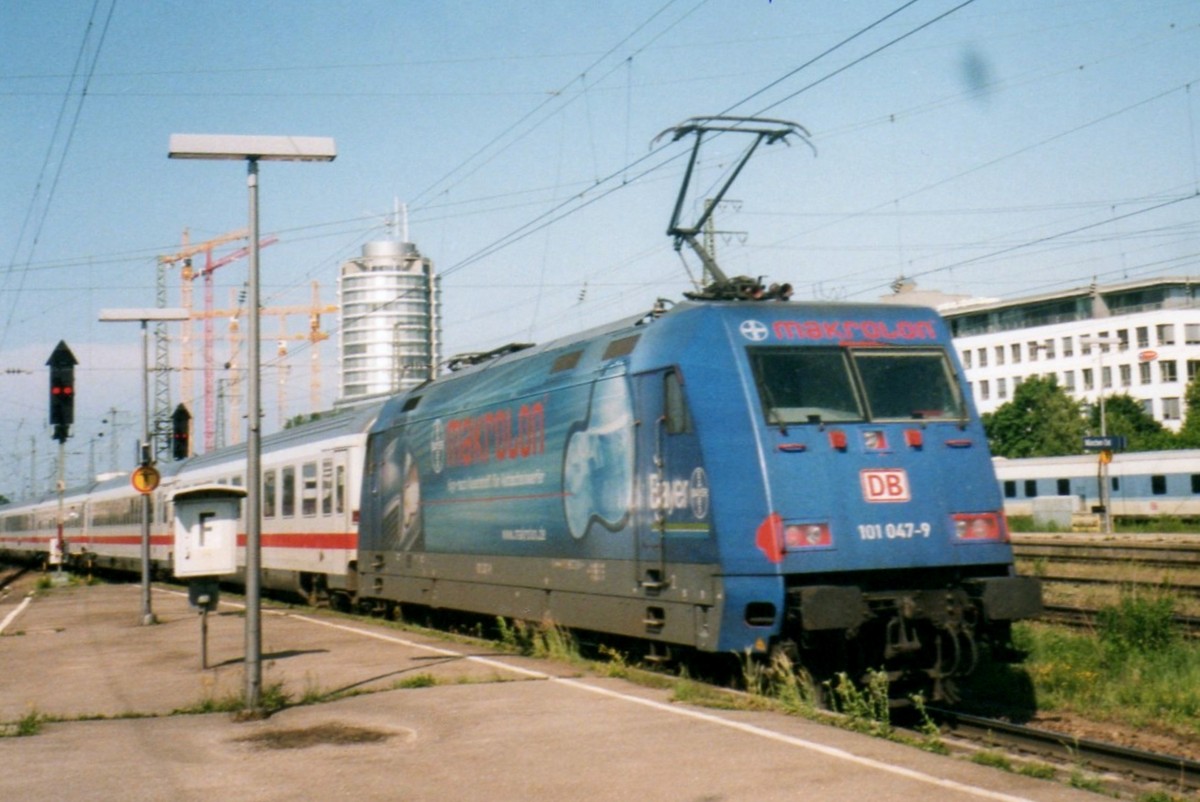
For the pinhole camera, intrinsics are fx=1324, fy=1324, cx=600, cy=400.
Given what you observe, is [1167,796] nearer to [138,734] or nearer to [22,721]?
[138,734]

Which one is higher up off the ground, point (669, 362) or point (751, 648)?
point (669, 362)

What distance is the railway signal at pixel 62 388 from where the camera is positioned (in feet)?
76.1

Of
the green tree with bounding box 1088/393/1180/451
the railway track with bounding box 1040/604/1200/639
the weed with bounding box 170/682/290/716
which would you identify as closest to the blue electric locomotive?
the weed with bounding box 170/682/290/716

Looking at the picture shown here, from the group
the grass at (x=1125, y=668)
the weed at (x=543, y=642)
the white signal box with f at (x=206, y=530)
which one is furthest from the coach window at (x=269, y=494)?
the grass at (x=1125, y=668)

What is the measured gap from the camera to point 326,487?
922 inches

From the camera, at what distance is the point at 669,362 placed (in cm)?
1151

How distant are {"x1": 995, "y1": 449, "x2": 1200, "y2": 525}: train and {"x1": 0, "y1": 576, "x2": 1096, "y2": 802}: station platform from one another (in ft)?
116

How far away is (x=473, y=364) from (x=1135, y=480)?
121ft

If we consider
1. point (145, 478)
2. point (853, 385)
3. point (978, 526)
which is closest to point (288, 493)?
point (145, 478)

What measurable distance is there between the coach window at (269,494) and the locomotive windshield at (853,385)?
17.5 metres

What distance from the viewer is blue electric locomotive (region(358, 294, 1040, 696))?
34.8 feet

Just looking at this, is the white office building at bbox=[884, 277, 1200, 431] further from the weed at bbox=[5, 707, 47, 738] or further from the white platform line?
the weed at bbox=[5, 707, 47, 738]

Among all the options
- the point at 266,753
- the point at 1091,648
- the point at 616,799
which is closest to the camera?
the point at 616,799

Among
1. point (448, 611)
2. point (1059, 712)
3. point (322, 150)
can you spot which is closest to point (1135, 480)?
point (448, 611)
